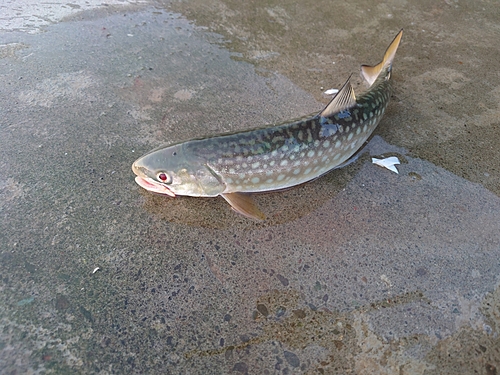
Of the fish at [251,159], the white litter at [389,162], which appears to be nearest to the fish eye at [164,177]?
the fish at [251,159]

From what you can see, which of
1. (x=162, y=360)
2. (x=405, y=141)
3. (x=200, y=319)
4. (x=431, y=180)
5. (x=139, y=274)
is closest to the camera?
(x=162, y=360)

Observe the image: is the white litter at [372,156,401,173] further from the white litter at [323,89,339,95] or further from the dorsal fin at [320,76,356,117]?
the white litter at [323,89,339,95]

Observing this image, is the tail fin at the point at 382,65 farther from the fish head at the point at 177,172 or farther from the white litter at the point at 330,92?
the fish head at the point at 177,172

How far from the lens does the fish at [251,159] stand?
8.96ft

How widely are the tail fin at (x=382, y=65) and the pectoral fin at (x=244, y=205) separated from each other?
2305mm

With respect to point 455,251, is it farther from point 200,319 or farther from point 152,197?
point 152,197

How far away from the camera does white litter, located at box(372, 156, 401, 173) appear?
3.22 meters

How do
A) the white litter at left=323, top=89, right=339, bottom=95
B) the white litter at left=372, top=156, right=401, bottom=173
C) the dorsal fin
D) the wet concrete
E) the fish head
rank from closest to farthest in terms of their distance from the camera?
the wet concrete → the fish head → the dorsal fin → the white litter at left=372, top=156, right=401, bottom=173 → the white litter at left=323, top=89, right=339, bottom=95

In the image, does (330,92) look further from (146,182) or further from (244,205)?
(146,182)

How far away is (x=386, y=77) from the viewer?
385 cm

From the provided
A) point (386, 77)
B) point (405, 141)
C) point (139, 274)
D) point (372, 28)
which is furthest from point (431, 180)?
point (372, 28)

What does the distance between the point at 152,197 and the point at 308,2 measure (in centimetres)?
434

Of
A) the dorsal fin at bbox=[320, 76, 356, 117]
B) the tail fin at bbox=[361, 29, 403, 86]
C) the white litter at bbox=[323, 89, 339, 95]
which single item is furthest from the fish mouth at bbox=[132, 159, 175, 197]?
the tail fin at bbox=[361, 29, 403, 86]

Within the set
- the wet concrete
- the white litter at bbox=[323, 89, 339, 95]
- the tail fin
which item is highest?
the tail fin
